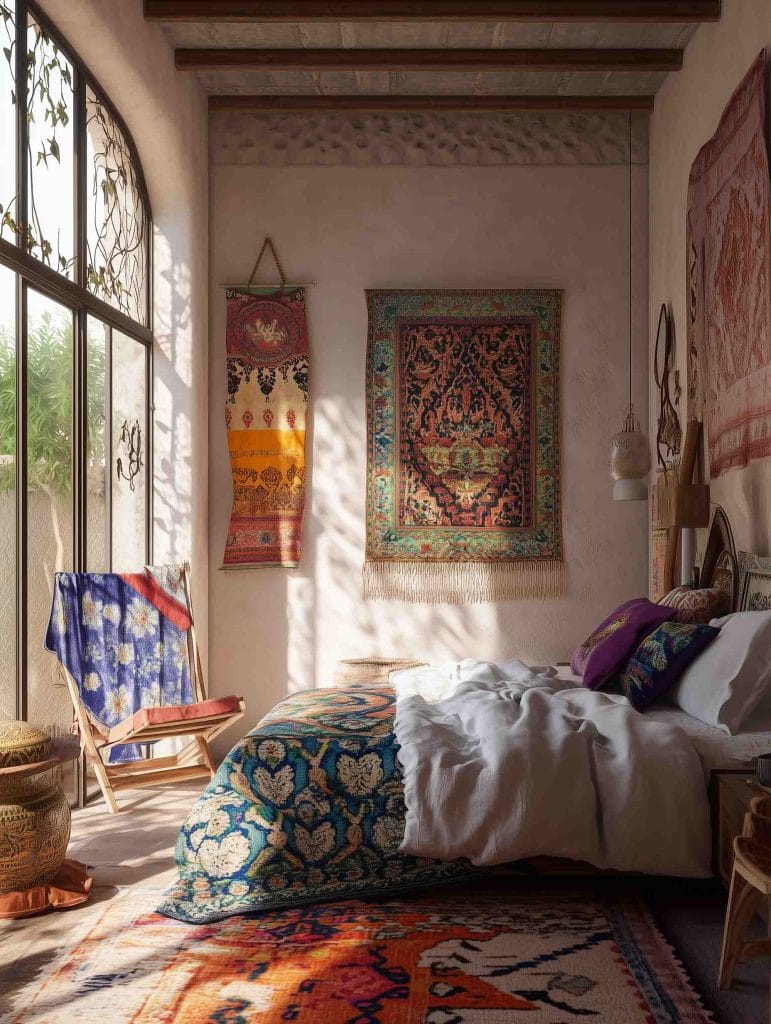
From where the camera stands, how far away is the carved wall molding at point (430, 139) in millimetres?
5902

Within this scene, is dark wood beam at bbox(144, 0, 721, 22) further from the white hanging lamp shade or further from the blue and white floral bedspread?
the blue and white floral bedspread

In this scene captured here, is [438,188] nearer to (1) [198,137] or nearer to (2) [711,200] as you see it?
(1) [198,137]

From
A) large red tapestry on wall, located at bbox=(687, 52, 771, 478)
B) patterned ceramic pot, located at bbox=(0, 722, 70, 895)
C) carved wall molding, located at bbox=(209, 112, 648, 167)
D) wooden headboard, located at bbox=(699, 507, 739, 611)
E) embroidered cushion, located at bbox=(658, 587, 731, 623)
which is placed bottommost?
patterned ceramic pot, located at bbox=(0, 722, 70, 895)

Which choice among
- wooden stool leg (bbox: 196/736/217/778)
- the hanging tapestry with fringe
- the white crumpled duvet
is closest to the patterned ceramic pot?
the white crumpled duvet

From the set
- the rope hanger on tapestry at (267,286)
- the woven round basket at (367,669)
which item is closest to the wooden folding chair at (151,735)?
the woven round basket at (367,669)

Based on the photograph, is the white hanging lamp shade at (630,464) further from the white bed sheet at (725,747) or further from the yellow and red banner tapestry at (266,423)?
the white bed sheet at (725,747)

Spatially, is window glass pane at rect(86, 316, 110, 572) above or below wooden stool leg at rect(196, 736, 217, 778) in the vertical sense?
above

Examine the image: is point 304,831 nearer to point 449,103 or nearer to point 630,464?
point 630,464

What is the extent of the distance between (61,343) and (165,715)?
1.62 m

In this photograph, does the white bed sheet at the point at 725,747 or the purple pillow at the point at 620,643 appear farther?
the purple pillow at the point at 620,643

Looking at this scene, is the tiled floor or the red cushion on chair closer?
the tiled floor

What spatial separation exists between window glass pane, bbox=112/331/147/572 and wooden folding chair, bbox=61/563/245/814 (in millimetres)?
1072

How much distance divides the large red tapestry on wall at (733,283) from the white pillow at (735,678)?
2.87 feet

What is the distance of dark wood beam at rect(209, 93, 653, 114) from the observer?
18.7 ft
